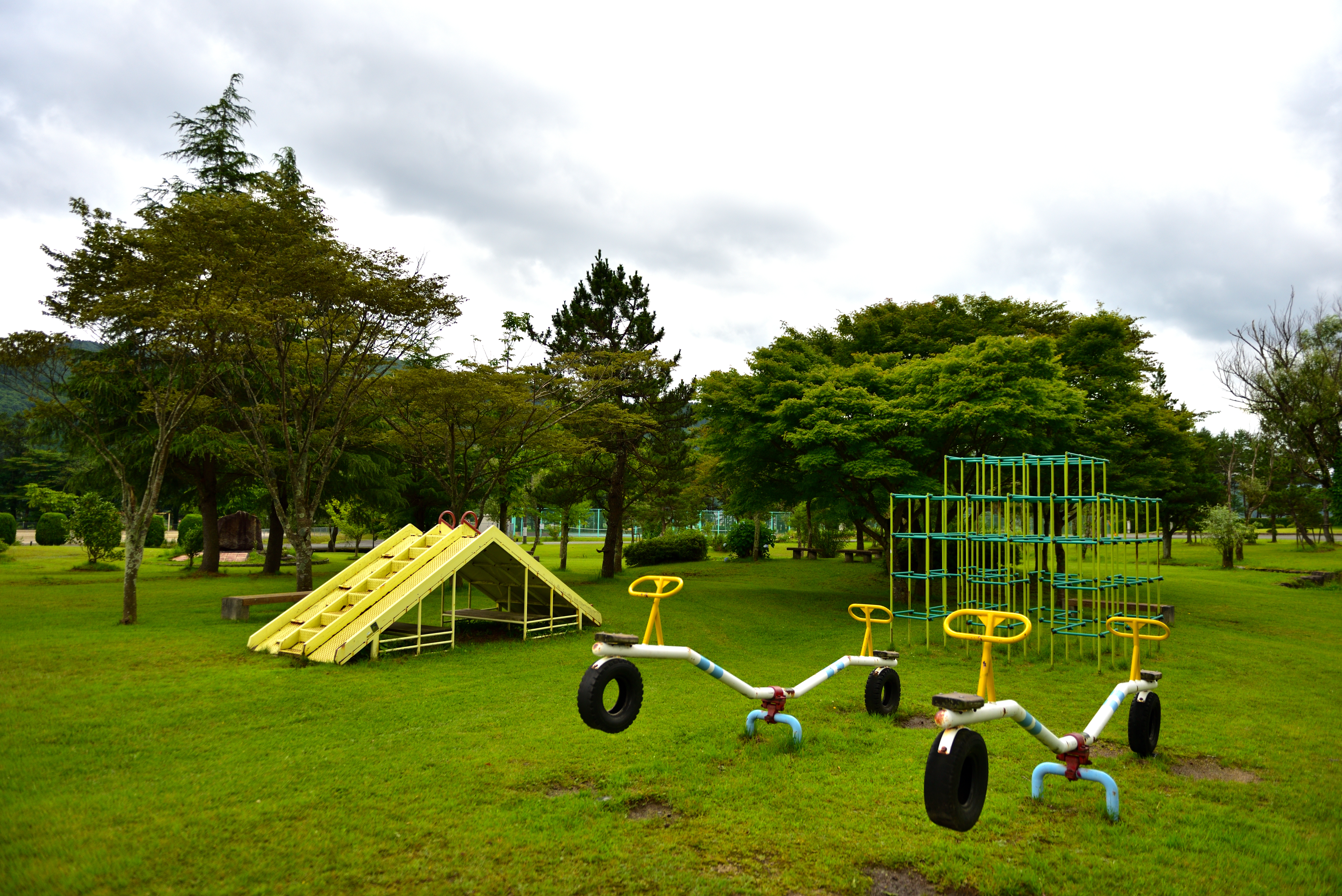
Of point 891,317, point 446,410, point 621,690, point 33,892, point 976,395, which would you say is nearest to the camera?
point 33,892

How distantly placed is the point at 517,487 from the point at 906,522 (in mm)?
13041

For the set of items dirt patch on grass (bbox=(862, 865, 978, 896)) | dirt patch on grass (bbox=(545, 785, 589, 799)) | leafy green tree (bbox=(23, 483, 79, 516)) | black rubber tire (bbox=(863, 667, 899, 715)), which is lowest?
dirt patch on grass (bbox=(545, 785, 589, 799))

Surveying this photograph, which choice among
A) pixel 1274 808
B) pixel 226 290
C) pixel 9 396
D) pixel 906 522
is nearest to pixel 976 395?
pixel 906 522

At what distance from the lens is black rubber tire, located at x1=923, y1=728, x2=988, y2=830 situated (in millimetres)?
3637

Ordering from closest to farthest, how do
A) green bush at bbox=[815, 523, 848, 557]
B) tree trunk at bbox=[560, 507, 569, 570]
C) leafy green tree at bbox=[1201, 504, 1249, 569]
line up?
tree trunk at bbox=[560, 507, 569, 570], leafy green tree at bbox=[1201, 504, 1249, 569], green bush at bbox=[815, 523, 848, 557]

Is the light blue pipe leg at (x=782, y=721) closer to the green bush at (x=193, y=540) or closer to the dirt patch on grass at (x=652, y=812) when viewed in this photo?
the dirt patch on grass at (x=652, y=812)

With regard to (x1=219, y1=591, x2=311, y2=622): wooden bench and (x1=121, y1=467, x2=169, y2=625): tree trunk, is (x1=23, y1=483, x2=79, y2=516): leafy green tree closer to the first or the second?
(x1=121, y1=467, x2=169, y2=625): tree trunk

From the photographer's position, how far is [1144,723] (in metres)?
6.23

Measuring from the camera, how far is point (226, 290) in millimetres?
13242

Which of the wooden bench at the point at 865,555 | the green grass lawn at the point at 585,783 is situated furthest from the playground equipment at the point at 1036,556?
the wooden bench at the point at 865,555

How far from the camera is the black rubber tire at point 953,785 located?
3637mm

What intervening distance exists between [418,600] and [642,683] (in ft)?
18.5

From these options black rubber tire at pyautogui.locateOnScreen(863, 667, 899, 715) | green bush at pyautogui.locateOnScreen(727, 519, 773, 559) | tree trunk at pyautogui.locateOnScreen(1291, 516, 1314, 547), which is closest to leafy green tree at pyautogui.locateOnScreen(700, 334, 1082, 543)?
black rubber tire at pyautogui.locateOnScreen(863, 667, 899, 715)

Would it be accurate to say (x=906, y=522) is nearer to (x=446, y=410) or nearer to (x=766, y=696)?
(x=446, y=410)
